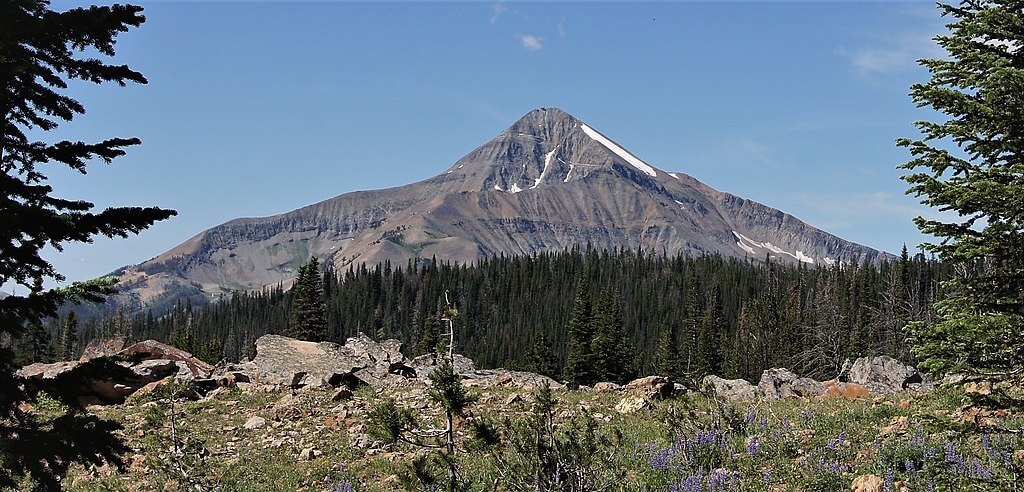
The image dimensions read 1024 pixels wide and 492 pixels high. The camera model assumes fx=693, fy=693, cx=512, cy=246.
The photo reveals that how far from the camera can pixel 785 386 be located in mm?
25672

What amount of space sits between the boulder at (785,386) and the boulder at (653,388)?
10.1 feet

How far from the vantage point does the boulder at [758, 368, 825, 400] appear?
77.9 ft

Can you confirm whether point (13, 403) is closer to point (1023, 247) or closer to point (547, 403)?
point (547, 403)

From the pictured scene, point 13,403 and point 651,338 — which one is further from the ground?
point 13,403

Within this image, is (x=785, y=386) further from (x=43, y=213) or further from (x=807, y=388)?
(x=43, y=213)

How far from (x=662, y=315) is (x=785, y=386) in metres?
138

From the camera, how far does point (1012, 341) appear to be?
37.1 feet

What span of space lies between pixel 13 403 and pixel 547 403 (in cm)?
573

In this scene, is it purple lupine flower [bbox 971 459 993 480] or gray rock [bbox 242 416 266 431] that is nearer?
purple lupine flower [bbox 971 459 993 480]

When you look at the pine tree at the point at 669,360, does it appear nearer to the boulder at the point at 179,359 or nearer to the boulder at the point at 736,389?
the boulder at the point at 736,389

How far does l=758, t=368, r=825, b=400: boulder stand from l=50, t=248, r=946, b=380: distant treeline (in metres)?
51.4

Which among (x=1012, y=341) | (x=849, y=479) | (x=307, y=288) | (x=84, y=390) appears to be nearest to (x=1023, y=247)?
(x=1012, y=341)

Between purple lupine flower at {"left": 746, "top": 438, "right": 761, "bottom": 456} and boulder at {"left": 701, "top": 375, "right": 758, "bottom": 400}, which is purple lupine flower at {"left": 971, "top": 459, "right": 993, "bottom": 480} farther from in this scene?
boulder at {"left": 701, "top": 375, "right": 758, "bottom": 400}

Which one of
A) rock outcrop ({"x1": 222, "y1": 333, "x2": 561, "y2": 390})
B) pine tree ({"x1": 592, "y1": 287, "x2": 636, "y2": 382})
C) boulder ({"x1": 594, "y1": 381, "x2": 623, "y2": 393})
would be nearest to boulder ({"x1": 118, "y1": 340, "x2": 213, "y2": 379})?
rock outcrop ({"x1": 222, "y1": 333, "x2": 561, "y2": 390})
